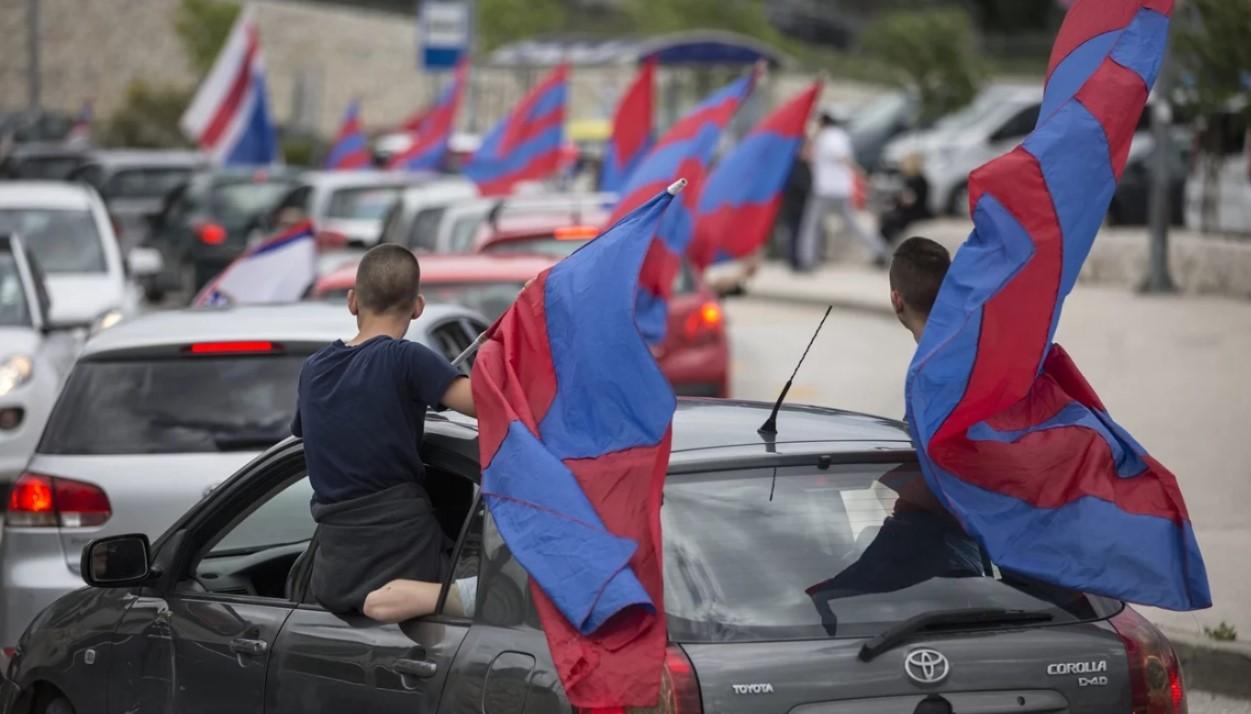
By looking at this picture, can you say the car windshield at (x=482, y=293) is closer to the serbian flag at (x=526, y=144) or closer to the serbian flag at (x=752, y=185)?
the serbian flag at (x=752, y=185)

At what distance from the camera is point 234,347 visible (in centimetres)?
802

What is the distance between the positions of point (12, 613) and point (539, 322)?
3.59 metres

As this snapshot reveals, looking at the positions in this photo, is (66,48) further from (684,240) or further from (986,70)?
(684,240)

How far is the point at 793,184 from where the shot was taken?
2738 centimetres

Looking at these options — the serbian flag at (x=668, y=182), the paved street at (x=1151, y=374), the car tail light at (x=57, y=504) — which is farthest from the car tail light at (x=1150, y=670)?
the serbian flag at (x=668, y=182)

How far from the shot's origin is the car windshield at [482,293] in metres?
11.4

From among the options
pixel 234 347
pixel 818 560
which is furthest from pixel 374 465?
pixel 234 347

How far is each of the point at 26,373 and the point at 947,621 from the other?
29.7ft

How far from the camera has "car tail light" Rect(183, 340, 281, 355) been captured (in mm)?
8008

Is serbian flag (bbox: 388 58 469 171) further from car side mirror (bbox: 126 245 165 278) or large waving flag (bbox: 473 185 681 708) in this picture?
large waving flag (bbox: 473 185 681 708)

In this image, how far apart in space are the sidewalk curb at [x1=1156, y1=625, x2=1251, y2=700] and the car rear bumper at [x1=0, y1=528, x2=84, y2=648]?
3990mm

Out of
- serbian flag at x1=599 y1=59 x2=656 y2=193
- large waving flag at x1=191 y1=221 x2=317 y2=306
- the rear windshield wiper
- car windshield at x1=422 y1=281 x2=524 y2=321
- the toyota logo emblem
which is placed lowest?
serbian flag at x1=599 y1=59 x2=656 y2=193

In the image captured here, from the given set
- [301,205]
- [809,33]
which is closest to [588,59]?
[301,205]

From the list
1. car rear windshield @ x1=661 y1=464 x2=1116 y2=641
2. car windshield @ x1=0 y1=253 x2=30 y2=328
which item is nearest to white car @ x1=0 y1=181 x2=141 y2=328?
car windshield @ x1=0 y1=253 x2=30 y2=328
